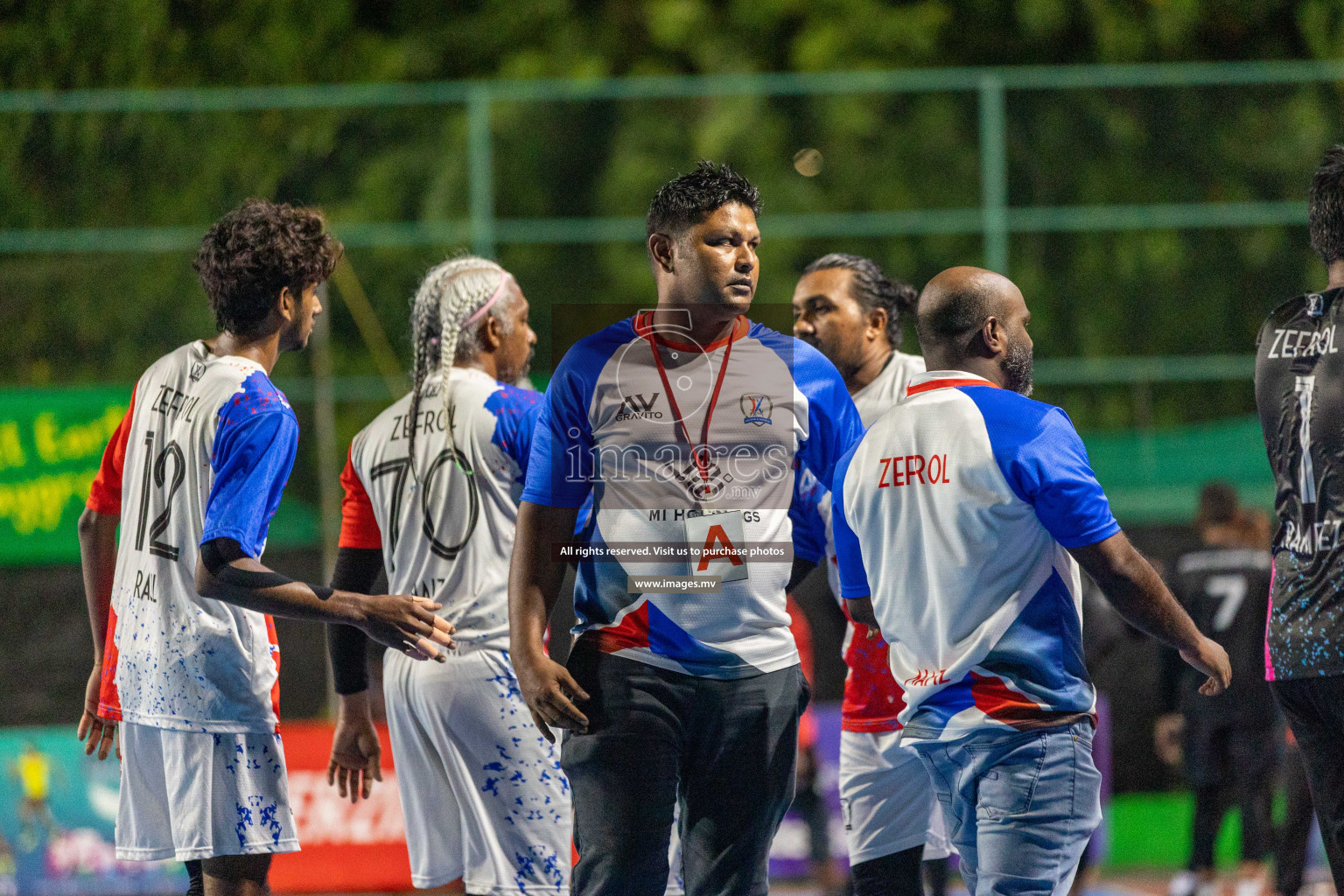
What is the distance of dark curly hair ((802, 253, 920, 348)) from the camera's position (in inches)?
179

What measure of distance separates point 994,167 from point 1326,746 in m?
8.03

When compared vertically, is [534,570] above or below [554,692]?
above

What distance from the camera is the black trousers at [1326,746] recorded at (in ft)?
10.8

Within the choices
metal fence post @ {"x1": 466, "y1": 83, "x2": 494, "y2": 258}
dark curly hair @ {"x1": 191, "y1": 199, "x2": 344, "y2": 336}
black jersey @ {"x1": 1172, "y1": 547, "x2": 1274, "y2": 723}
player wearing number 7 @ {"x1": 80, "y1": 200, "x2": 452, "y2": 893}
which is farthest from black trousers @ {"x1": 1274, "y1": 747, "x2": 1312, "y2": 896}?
metal fence post @ {"x1": 466, "y1": 83, "x2": 494, "y2": 258}

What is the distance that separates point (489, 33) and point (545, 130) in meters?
5.76

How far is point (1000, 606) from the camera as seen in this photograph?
2.91 metres

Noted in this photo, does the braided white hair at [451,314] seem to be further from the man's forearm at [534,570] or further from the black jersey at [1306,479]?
the black jersey at [1306,479]

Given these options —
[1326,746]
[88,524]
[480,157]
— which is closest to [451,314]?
[88,524]

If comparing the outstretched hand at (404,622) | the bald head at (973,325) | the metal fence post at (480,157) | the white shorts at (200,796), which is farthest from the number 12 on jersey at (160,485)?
the metal fence post at (480,157)

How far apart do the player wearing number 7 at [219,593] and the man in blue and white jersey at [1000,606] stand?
1.07 meters

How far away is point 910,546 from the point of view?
300 cm

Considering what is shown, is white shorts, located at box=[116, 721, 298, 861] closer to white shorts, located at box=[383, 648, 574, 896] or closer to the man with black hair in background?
white shorts, located at box=[383, 648, 574, 896]

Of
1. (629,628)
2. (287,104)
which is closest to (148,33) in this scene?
(287,104)

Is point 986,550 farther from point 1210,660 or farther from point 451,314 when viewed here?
point 451,314
